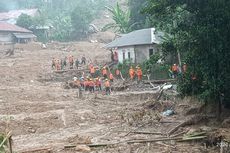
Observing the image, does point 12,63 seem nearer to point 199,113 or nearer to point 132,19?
point 132,19

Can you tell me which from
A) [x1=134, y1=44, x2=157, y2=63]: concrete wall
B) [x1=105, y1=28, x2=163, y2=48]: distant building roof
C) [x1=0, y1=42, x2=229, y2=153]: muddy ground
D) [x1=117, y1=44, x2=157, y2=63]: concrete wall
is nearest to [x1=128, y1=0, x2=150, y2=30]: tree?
[x1=105, y1=28, x2=163, y2=48]: distant building roof

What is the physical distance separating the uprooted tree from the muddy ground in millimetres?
1639

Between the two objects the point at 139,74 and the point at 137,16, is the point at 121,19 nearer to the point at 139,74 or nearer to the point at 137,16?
the point at 137,16

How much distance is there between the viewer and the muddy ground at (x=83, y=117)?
1396cm

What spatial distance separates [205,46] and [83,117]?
8.16 m

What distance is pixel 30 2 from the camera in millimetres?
83562

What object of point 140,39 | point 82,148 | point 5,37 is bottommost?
point 82,148

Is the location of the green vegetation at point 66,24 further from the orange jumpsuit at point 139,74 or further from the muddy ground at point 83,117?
the orange jumpsuit at point 139,74

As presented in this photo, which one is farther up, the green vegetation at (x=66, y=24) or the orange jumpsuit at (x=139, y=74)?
the green vegetation at (x=66, y=24)

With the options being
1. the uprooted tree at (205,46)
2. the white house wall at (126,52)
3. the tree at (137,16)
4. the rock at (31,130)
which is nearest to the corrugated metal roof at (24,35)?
the tree at (137,16)

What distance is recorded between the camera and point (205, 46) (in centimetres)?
1527

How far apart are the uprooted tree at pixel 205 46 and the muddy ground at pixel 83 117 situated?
1.64 m

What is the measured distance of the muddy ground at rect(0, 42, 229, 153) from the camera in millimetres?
13961

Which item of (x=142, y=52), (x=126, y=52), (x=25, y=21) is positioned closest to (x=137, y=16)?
(x=126, y=52)
